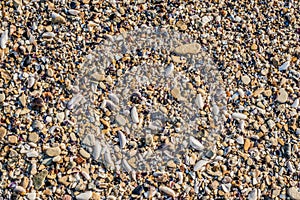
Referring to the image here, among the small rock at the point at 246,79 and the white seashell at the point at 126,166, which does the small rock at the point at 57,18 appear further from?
the small rock at the point at 246,79

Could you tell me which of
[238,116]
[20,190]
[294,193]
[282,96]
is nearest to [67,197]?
[20,190]

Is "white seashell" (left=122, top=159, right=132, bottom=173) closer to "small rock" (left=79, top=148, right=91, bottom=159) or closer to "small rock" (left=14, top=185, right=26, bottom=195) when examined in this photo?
"small rock" (left=79, top=148, right=91, bottom=159)

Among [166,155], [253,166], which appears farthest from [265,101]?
[166,155]

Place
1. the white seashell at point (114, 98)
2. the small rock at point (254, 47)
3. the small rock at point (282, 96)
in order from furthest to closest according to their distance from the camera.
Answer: the small rock at point (254, 47), the small rock at point (282, 96), the white seashell at point (114, 98)

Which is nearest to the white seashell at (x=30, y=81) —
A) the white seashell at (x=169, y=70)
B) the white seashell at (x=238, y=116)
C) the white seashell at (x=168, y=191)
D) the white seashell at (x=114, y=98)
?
the white seashell at (x=114, y=98)

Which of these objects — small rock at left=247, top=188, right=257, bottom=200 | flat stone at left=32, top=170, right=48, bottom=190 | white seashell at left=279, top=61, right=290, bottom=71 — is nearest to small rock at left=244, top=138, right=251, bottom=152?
small rock at left=247, top=188, right=257, bottom=200

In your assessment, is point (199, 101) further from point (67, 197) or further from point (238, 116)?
point (67, 197)
